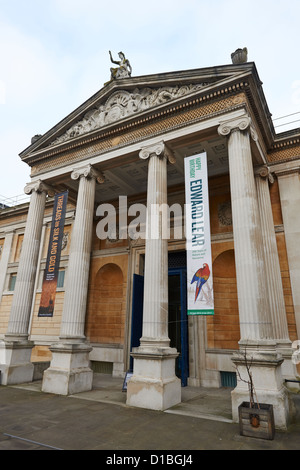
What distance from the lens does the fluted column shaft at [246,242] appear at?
8188 mm

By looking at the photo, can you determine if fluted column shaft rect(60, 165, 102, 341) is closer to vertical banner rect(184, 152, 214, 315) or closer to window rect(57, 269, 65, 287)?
vertical banner rect(184, 152, 214, 315)

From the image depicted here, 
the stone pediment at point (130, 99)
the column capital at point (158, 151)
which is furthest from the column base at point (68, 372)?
the stone pediment at point (130, 99)

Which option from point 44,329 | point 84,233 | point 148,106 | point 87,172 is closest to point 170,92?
point 148,106

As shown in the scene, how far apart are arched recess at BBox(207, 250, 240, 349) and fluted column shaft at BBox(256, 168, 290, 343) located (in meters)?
2.26

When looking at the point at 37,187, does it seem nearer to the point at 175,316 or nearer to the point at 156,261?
the point at 156,261

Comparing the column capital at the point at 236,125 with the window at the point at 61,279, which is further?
the window at the point at 61,279

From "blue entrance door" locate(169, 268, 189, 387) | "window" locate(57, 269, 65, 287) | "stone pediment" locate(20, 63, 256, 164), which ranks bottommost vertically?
"blue entrance door" locate(169, 268, 189, 387)

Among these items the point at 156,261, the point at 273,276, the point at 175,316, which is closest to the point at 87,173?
the point at 156,261

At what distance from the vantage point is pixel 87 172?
13.4 meters

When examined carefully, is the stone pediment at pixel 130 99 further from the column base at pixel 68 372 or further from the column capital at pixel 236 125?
the column base at pixel 68 372

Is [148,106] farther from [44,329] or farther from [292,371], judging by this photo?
[44,329]

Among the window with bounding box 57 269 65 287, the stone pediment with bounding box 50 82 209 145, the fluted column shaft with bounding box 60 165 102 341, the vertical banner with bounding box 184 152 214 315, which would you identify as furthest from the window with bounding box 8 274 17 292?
the vertical banner with bounding box 184 152 214 315

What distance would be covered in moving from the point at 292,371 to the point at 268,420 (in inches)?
210

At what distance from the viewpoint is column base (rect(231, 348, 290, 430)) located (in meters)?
6.92
